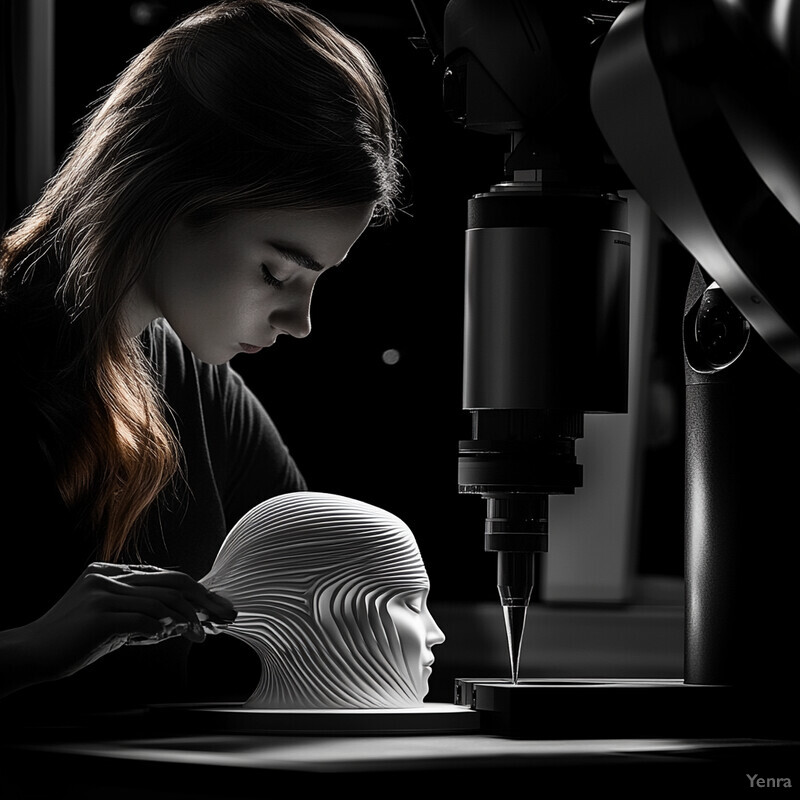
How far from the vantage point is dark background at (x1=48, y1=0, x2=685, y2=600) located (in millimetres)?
1156

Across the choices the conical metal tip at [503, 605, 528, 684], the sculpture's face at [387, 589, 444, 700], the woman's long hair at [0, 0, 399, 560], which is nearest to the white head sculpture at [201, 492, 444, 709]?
the sculpture's face at [387, 589, 444, 700]

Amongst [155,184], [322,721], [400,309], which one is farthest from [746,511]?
[400,309]

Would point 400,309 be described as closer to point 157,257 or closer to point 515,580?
point 157,257

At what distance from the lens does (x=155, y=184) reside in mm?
874

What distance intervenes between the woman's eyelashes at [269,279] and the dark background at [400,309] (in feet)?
1.04

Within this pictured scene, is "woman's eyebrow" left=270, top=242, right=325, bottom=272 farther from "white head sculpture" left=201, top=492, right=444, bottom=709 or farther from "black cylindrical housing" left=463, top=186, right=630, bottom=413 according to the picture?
"black cylindrical housing" left=463, top=186, right=630, bottom=413

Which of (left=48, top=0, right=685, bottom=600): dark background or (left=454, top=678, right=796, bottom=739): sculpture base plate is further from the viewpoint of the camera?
(left=48, top=0, right=685, bottom=600): dark background

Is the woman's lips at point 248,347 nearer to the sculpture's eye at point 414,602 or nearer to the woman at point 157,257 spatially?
the woman at point 157,257

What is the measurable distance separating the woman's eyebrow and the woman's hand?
0.27 meters

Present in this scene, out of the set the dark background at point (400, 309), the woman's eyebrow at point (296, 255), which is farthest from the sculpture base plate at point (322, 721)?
the dark background at point (400, 309)

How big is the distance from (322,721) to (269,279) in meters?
0.35

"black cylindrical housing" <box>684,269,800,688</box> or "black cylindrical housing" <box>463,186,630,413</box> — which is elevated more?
"black cylindrical housing" <box>463,186,630,413</box>

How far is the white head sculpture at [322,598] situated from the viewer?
69cm

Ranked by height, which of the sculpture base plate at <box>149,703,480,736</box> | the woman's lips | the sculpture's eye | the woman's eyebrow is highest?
the woman's eyebrow
